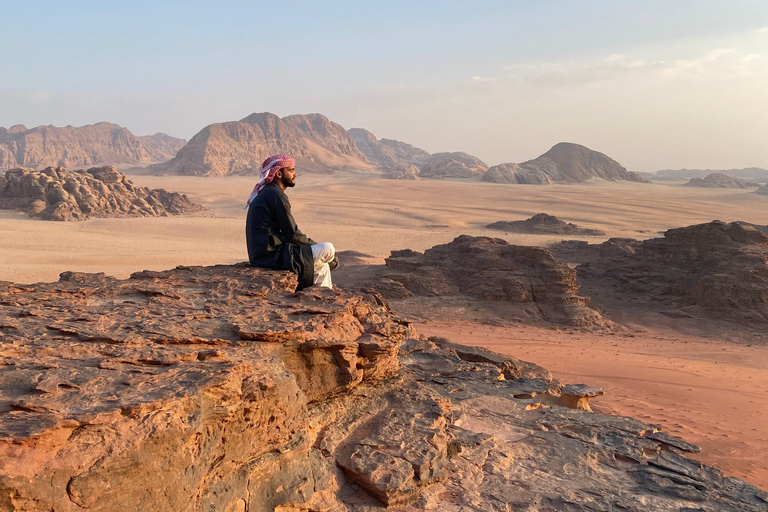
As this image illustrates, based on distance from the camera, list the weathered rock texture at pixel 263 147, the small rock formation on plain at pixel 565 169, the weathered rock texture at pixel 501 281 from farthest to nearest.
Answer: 1. the weathered rock texture at pixel 263 147
2. the small rock formation on plain at pixel 565 169
3. the weathered rock texture at pixel 501 281

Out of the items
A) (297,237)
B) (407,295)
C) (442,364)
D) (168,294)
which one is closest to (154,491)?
(168,294)

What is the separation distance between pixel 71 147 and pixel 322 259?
137059mm

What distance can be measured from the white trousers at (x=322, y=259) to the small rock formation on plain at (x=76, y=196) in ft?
105

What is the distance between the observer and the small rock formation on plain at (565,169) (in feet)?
235

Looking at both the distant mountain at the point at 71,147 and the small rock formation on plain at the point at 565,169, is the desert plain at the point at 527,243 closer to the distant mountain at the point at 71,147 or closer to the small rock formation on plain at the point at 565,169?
the small rock formation on plain at the point at 565,169

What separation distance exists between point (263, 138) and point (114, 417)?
110m

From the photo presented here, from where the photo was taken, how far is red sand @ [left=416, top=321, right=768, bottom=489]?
606 centimetres

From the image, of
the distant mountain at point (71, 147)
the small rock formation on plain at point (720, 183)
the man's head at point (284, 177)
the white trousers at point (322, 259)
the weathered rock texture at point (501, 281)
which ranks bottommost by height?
the weathered rock texture at point (501, 281)

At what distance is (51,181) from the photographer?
114 ft

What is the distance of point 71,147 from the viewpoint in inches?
4781

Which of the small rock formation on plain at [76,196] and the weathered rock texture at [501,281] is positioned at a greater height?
the small rock formation on plain at [76,196]

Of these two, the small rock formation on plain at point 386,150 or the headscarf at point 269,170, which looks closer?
the headscarf at point 269,170

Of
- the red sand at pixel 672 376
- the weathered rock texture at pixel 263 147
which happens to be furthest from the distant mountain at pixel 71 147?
the red sand at pixel 672 376

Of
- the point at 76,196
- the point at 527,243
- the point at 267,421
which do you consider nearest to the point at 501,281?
the point at 267,421
